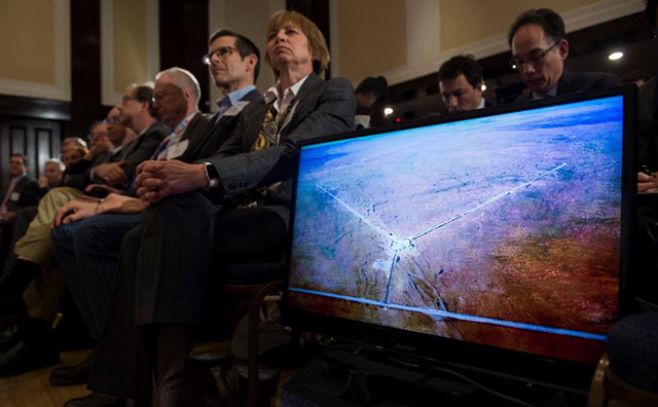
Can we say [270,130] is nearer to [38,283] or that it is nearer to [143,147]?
[143,147]

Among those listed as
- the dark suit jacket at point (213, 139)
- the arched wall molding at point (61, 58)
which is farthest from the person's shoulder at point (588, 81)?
the arched wall molding at point (61, 58)

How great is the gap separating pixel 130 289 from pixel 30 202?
3722mm

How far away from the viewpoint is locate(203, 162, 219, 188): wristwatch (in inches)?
43.2

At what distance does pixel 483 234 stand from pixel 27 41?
654cm

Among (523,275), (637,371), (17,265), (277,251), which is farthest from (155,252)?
(17,265)

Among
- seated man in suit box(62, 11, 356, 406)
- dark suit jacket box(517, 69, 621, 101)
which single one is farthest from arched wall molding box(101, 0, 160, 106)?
dark suit jacket box(517, 69, 621, 101)

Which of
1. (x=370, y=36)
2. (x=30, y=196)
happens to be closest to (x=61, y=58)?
(x=30, y=196)

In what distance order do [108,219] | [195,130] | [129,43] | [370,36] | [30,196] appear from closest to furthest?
[108,219] → [195,130] → [30,196] → [370,36] → [129,43]

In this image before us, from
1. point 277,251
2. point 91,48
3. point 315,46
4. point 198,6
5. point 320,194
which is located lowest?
point 277,251

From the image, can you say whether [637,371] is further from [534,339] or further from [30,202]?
[30,202]

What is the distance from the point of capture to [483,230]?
0.71 meters

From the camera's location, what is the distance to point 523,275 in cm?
66

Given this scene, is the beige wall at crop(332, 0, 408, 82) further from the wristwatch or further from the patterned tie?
the wristwatch

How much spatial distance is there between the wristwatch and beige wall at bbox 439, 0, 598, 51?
3.35 metres
